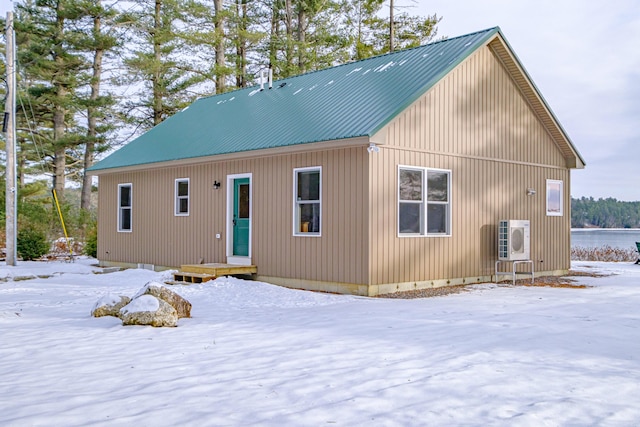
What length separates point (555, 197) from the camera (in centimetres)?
1498

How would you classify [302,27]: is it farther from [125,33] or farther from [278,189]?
[278,189]

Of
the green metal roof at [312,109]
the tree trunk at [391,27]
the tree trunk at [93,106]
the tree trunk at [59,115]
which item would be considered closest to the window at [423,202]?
the green metal roof at [312,109]

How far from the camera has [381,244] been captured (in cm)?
1070

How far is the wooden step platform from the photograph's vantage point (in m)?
12.1

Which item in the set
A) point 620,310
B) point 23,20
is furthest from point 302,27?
point 620,310

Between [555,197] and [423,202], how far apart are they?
16.7 feet

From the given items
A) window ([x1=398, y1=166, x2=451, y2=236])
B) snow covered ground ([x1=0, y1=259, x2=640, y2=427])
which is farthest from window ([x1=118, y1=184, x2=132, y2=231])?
window ([x1=398, y1=166, x2=451, y2=236])

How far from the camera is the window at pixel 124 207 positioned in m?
16.4

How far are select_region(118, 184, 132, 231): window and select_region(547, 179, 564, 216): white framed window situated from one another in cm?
1049

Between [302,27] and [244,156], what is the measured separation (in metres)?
16.0

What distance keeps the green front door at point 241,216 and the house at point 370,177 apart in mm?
32

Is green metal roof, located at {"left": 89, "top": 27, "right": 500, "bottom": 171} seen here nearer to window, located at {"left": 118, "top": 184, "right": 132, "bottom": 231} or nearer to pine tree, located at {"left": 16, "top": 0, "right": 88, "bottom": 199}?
window, located at {"left": 118, "top": 184, "right": 132, "bottom": 231}

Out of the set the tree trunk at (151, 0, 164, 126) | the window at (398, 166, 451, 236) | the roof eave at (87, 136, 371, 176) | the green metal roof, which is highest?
the tree trunk at (151, 0, 164, 126)

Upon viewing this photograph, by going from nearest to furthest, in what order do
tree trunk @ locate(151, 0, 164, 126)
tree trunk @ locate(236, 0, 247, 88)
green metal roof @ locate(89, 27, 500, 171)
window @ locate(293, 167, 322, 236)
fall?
green metal roof @ locate(89, 27, 500, 171) → window @ locate(293, 167, 322, 236) → tree trunk @ locate(151, 0, 164, 126) → tree trunk @ locate(236, 0, 247, 88)
